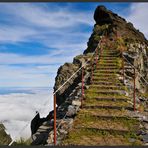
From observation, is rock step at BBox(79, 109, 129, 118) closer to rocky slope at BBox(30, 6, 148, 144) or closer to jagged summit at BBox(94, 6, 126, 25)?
rocky slope at BBox(30, 6, 148, 144)

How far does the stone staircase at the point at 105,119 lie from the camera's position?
9914 millimetres

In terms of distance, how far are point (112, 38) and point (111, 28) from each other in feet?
13.5

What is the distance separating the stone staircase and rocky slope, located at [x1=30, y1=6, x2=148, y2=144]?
0.29m

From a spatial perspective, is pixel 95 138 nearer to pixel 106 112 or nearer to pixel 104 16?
pixel 106 112

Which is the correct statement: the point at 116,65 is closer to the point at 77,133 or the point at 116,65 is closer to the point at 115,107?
the point at 115,107

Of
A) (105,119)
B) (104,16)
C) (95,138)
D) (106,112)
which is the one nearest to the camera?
(95,138)

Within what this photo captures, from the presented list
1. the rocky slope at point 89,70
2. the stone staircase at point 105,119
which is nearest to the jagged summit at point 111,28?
the rocky slope at point 89,70

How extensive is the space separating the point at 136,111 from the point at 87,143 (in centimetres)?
327

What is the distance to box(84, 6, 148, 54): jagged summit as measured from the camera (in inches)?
1319

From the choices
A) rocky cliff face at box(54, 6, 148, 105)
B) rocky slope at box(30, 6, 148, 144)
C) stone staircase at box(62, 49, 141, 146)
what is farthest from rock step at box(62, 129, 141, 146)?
rocky cliff face at box(54, 6, 148, 105)

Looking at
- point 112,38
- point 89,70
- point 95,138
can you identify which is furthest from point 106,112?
point 112,38

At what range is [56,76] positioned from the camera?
23.5 metres

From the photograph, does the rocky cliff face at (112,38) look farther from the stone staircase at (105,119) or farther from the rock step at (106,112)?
the rock step at (106,112)

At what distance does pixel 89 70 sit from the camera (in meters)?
19.7
